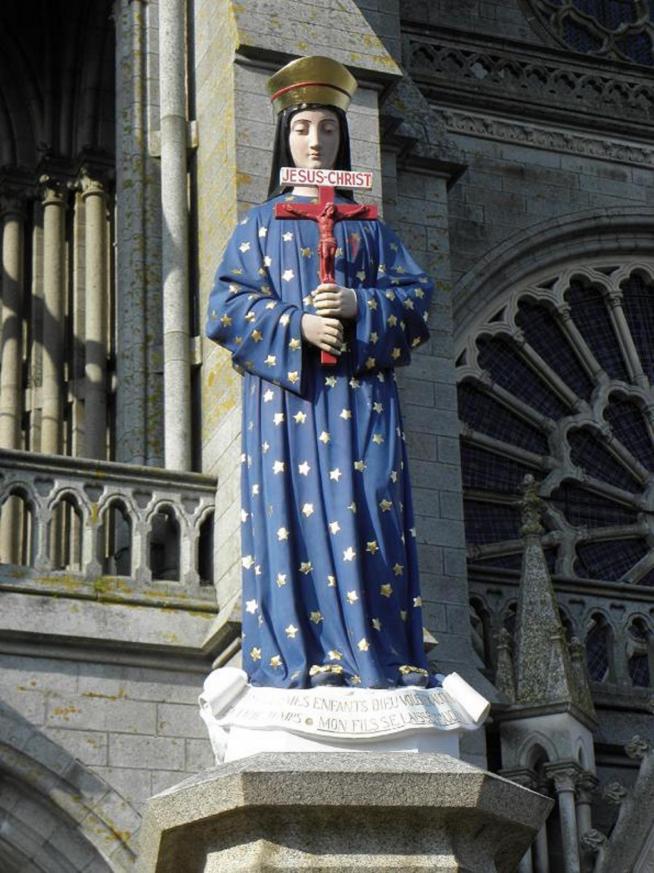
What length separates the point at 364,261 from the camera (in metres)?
9.19

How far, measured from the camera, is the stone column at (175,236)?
11.4m

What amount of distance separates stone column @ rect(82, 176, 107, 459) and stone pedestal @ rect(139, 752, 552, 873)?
597 cm

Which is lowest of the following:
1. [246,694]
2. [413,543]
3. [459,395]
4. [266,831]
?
[266,831]

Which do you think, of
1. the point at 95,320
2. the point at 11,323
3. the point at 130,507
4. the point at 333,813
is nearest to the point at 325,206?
the point at 130,507

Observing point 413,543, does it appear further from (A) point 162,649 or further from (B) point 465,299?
(B) point 465,299

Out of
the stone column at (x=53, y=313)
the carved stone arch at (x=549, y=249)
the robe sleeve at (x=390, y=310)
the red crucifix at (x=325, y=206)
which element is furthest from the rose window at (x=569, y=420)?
the red crucifix at (x=325, y=206)

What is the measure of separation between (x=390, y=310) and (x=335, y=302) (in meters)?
0.25

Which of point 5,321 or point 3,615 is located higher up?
point 5,321

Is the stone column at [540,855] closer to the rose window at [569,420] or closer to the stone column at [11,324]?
the rose window at [569,420]

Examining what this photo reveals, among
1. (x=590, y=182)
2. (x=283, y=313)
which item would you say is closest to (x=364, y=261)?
(x=283, y=313)

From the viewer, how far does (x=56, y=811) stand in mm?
10195

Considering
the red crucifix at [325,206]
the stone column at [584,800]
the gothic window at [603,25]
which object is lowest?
the stone column at [584,800]

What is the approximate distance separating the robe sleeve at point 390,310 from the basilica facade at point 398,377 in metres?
1.78

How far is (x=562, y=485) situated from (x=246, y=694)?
25.0 ft
